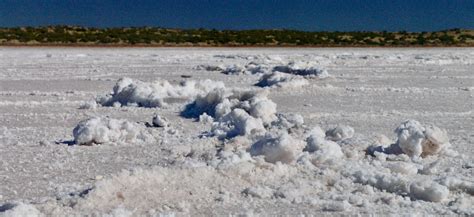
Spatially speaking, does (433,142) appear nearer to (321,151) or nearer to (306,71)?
(321,151)

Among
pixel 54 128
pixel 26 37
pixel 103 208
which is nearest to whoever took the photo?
pixel 103 208

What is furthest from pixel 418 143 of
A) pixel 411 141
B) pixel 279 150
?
pixel 279 150

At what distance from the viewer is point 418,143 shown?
18.7ft

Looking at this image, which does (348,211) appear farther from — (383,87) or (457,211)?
(383,87)

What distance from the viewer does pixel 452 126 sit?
767 centimetres

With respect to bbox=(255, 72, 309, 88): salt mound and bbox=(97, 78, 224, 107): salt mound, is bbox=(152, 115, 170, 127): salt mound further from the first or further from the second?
bbox=(255, 72, 309, 88): salt mound

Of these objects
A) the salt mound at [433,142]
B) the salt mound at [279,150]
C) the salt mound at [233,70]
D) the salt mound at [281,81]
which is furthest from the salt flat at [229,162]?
the salt mound at [233,70]

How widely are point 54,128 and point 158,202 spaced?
11.2 feet

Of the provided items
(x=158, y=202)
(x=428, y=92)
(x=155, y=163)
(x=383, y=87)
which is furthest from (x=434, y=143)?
(x=383, y=87)

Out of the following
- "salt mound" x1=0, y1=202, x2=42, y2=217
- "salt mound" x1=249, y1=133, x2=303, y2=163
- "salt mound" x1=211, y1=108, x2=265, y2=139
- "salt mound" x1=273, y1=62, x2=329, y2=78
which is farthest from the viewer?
"salt mound" x1=273, y1=62, x2=329, y2=78

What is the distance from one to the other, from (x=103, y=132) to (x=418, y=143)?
2370mm

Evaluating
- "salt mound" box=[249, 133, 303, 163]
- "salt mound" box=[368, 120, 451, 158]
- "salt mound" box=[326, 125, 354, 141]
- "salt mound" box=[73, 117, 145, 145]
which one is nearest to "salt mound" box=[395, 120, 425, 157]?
"salt mound" box=[368, 120, 451, 158]

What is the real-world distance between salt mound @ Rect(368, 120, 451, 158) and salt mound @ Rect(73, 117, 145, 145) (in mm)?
1908

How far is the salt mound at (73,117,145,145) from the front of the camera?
20.6 ft
